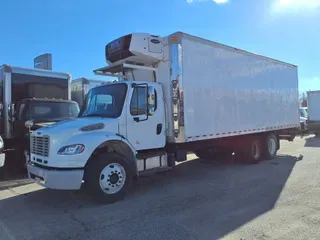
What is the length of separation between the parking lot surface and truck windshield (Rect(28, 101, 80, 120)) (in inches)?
86.3

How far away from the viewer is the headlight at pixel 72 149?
5512 millimetres

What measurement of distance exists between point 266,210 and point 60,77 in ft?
27.5

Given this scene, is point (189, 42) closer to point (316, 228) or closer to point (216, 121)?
point (216, 121)

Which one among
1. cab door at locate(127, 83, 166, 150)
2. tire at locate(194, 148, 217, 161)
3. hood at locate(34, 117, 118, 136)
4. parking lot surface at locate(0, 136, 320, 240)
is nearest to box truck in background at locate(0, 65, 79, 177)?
parking lot surface at locate(0, 136, 320, 240)

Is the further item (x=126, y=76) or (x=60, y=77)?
(x=60, y=77)

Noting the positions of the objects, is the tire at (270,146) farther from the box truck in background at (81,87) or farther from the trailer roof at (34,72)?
the trailer roof at (34,72)

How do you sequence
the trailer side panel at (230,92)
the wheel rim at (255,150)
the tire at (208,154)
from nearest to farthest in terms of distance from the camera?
1. the trailer side panel at (230,92)
2. the wheel rim at (255,150)
3. the tire at (208,154)

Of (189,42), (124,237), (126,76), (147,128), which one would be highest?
(189,42)

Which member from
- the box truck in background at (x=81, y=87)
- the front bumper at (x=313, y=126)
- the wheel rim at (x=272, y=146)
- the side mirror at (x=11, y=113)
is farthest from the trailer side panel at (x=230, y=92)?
the front bumper at (x=313, y=126)

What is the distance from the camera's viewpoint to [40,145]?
234 inches

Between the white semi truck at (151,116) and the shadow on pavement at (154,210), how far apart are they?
54 cm

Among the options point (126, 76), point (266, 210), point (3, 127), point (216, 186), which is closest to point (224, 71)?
point (126, 76)

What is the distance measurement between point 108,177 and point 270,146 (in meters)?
7.58

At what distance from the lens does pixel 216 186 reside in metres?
7.11
